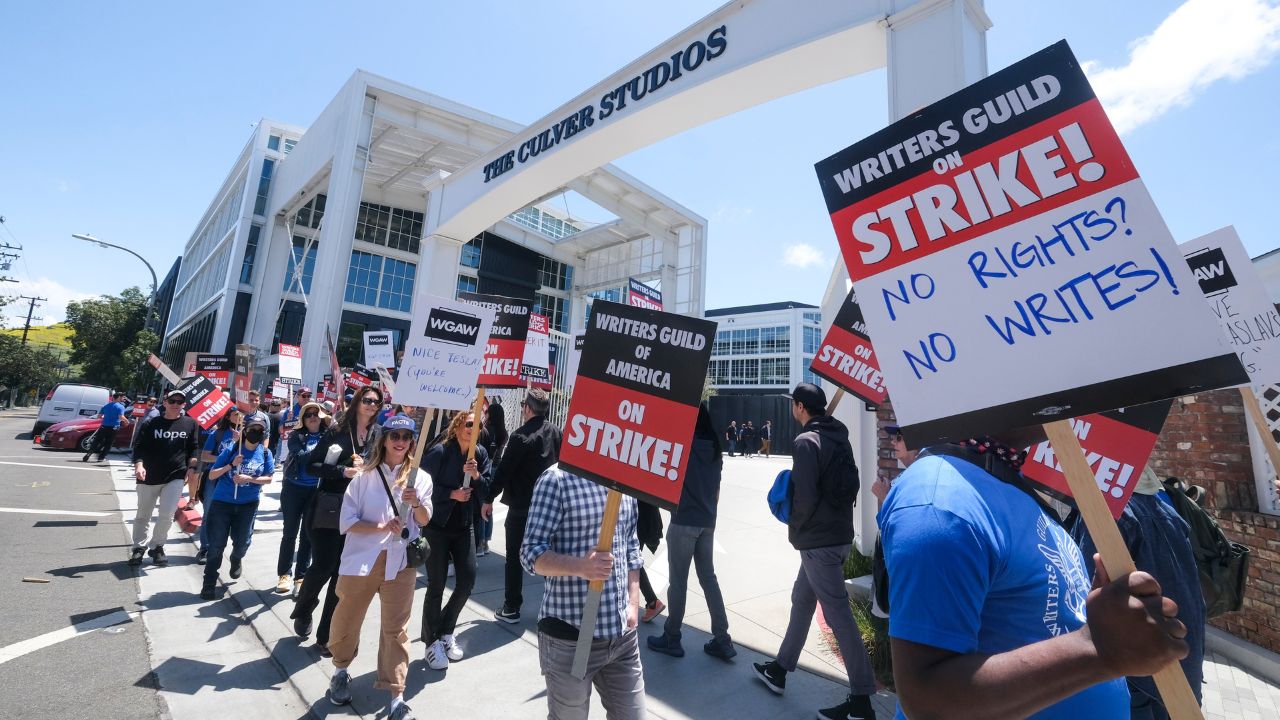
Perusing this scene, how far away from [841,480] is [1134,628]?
271cm

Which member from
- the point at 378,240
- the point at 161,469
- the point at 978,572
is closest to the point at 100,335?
the point at 378,240

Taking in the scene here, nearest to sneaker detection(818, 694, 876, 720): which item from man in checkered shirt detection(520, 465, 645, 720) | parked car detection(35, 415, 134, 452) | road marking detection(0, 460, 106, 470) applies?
man in checkered shirt detection(520, 465, 645, 720)

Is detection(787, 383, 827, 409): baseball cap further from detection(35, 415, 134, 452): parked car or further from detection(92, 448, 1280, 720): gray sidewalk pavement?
detection(35, 415, 134, 452): parked car

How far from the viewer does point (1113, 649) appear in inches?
39.4

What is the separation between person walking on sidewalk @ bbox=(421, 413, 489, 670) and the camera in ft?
13.2

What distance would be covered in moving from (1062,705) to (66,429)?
23077 mm

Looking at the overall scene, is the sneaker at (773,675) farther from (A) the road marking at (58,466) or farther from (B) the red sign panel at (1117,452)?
(A) the road marking at (58,466)

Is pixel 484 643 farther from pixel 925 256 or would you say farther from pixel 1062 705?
pixel 925 256

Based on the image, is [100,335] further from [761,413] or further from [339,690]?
[339,690]

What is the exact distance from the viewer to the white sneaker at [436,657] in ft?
12.9

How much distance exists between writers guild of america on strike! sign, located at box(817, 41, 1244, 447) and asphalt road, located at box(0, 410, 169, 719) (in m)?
4.71

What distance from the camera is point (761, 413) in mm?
31750

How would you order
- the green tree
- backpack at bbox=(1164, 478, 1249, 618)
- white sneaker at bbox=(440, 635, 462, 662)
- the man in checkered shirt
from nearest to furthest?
the man in checkered shirt, backpack at bbox=(1164, 478, 1249, 618), white sneaker at bbox=(440, 635, 462, 662), the green tree

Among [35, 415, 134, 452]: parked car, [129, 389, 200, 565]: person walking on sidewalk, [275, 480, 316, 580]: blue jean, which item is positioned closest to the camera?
[275, 480, 316, 580]: blue jean
